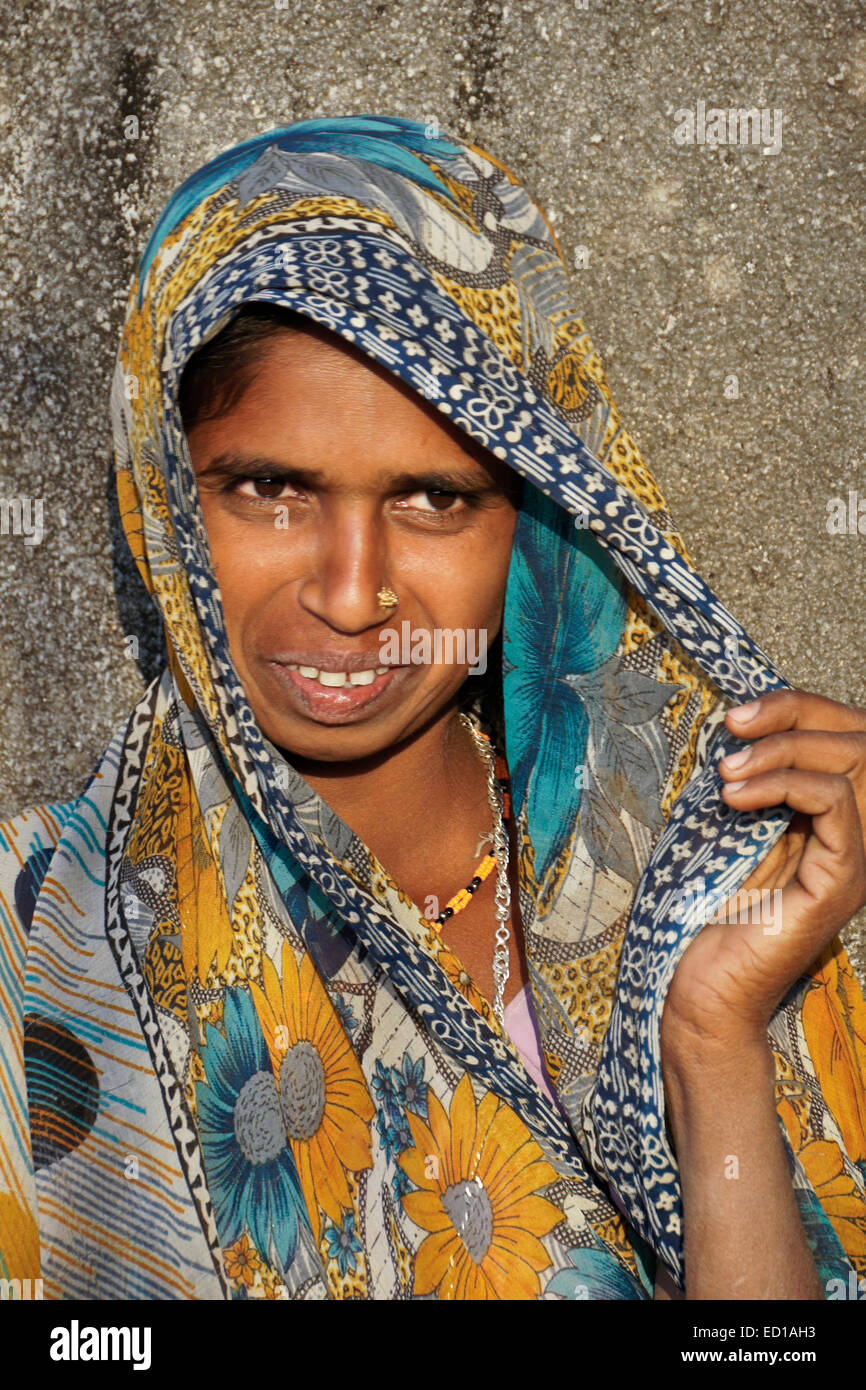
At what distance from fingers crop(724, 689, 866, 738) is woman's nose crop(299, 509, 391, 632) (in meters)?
0.38

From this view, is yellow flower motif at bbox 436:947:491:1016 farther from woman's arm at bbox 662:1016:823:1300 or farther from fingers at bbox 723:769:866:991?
fingers at bbox 723:769:866:991

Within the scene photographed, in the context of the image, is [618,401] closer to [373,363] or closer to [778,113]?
[778,113]

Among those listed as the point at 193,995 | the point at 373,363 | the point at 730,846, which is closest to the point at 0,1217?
the point at 193,995

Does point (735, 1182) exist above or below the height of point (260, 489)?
below

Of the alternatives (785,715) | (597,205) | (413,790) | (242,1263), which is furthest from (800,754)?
(597,205)

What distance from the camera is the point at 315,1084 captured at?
131cm

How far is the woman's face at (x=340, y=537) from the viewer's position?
1.16 meters

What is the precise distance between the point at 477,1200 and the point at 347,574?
707 mm

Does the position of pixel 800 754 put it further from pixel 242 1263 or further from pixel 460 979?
pixel 242 1263

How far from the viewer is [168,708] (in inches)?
57.1

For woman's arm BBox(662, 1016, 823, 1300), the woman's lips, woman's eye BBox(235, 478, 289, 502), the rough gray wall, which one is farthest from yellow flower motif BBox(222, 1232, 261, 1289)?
the rough gray wall

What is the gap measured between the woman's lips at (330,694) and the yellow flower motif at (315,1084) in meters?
0.28

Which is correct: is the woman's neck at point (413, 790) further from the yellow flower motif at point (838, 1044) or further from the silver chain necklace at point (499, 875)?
the yellow flower motif at point (838, 1044)
